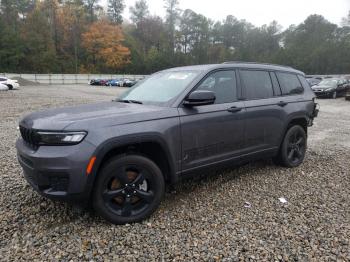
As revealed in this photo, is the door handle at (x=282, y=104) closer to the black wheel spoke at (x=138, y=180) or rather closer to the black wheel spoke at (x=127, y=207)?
the black wheel spoke at (x=138, y=180)

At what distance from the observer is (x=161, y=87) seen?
3.88 meters

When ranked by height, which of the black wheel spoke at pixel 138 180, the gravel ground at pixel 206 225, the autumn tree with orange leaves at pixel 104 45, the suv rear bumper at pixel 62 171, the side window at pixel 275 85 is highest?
the autumn tree with orange leaves at pixel 104 45

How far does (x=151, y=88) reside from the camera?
401 cm

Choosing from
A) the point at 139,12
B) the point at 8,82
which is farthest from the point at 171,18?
the point at 8,82

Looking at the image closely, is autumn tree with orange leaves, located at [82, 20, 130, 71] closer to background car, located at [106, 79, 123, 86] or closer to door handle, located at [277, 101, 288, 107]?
background car, located at [106, 79, 123, 86]

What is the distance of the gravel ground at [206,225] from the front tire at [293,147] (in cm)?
44

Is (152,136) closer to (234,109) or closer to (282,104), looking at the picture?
(234,109)

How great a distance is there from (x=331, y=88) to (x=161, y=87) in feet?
68.7

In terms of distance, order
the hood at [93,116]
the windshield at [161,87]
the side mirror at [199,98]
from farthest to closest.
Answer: the windshield at [161,87] < the side mirror at [199,98] < the hood at [93,116]

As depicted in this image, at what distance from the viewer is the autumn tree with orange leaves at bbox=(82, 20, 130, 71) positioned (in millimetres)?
59500

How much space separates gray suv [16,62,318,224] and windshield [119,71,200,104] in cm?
2

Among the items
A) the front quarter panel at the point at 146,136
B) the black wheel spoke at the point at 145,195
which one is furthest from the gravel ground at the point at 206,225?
the front quarter panel at the point at 146,136

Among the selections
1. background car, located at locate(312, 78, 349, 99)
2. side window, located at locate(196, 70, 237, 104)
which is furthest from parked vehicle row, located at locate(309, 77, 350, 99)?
side window, located at locate(196, 70, 237, 104)

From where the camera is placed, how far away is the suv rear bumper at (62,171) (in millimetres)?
2623
